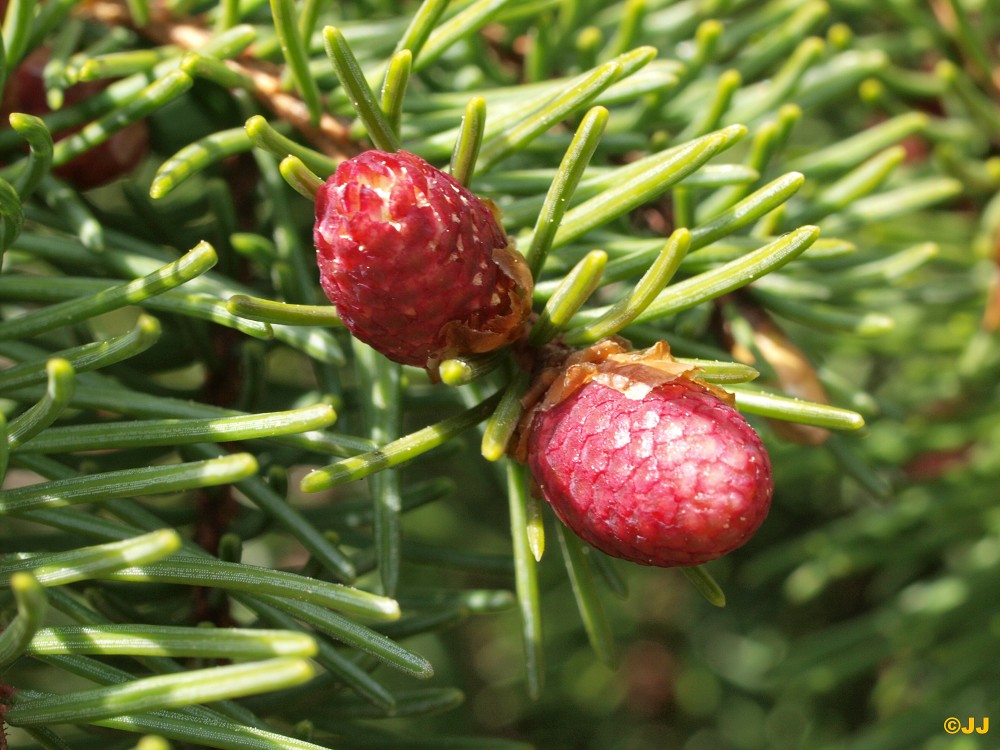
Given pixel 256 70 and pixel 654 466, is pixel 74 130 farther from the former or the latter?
pixel 654 466

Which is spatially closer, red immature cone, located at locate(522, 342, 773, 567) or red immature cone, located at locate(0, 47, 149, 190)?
red immature cone, located at locate(522, 342, 773, 567)

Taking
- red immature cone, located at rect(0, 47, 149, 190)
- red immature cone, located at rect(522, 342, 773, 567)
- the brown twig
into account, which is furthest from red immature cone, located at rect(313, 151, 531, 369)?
red immature cone, located at rect(0, 47, 149, 190)

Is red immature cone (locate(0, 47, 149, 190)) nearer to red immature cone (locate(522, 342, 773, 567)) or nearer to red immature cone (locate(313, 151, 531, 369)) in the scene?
red immature cone (locate(313, 151, 531, 369))

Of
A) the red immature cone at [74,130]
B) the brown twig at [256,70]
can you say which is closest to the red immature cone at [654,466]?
the brown twig at [256,70]

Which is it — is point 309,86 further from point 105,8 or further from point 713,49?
point 713,49

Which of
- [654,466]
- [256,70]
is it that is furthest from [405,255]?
[256,70]

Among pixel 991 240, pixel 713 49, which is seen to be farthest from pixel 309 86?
pixel 991 240

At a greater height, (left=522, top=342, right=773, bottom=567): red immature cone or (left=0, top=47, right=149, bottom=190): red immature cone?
(left=0, top=47, right=149, bottom=190): red immature cone
